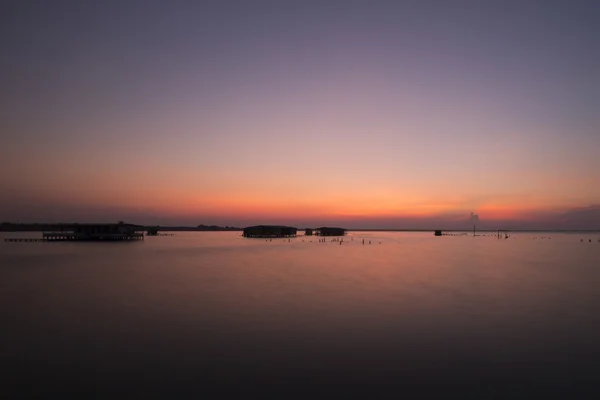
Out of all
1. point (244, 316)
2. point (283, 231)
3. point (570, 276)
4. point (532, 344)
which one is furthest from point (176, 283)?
point (283, 231)

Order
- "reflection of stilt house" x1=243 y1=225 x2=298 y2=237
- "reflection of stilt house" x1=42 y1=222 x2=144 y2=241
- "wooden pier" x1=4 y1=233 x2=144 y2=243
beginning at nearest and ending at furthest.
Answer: "wooden pier" x1=4 y1=233 x2=144 y2=243 → "reflection of stilt house" x1=42 y1=222 x2=144 y2=241 → "reflection of stilt house" x1=243 y1=225 x2=298 y2=237

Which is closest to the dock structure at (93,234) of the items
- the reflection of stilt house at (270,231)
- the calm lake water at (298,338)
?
the reflection of stilt house at (270,231)

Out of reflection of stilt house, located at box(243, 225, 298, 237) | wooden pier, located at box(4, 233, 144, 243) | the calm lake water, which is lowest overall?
the calm lake water

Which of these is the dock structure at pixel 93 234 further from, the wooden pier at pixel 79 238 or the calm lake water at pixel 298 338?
the calm lake water at pixel 298 338

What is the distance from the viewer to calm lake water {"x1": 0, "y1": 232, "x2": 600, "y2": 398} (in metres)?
12.2

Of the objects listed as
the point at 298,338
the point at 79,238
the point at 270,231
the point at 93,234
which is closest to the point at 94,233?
the point at 93,234

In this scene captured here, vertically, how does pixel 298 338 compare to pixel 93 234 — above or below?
below

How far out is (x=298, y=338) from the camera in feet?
56.0

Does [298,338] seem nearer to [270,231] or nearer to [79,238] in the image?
[79,238]

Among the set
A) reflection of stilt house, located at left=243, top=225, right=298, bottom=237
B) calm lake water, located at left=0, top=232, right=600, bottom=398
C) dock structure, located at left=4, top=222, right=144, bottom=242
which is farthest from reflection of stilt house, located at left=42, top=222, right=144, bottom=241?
calm lake water, located at left=0, top=232, right=600, bottom=398

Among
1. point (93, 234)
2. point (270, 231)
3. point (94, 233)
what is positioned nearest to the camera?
point (93, 234)

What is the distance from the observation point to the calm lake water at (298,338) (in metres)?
12.2

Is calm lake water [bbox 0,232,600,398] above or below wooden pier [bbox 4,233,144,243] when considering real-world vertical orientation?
below

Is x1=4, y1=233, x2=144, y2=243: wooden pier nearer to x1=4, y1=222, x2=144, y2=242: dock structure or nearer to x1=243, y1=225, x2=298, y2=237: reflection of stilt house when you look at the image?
x1=4, y1=222, x2=144, y2=242: dock structure
